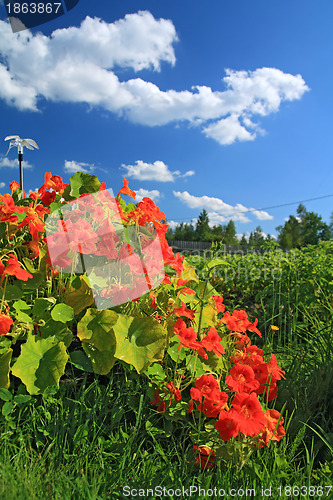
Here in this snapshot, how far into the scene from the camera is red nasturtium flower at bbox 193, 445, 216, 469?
4.91ft

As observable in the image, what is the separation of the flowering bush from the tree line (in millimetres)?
43004

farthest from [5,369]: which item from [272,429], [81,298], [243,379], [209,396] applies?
[272,429]

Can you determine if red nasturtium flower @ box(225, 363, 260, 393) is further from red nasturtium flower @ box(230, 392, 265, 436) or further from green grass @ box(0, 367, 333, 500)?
green grass @ box(0, 367, 333, 500)

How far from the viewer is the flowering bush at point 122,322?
4.88 ft

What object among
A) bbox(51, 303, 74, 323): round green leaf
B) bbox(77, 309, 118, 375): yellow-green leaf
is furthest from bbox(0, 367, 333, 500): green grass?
bbox(51, 303, 74, 323): round green leaf

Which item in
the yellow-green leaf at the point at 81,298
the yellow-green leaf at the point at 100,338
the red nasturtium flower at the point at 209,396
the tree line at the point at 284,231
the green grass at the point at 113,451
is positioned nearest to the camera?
the green grass at the point at 113,451

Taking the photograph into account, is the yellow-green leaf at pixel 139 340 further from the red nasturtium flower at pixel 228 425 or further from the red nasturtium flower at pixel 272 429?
the red nasturtium flower at pixel 272 429

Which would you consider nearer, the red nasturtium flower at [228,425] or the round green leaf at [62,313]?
the red nasturtium flower at [228,425]

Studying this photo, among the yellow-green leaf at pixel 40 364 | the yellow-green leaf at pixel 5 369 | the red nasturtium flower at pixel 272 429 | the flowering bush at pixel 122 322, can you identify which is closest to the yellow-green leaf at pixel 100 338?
the flowering bush at pixel 122 322

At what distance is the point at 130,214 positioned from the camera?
71.1 inches

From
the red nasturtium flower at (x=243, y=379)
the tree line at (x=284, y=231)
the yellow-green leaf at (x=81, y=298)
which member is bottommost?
the red nasturtium flower at (x=243, y=379)

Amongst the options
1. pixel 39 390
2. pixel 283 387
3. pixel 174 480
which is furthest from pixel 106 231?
pixel 283 387

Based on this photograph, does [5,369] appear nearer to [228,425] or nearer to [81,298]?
[81,298]

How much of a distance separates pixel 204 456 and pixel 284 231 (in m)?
63.6
